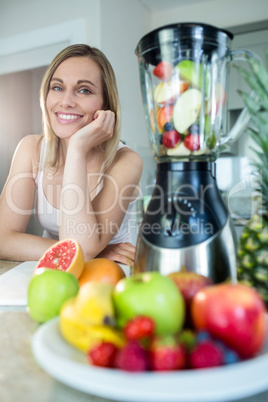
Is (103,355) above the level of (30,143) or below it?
below

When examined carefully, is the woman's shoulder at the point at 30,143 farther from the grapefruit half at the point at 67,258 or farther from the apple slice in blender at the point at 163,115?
the apple slice in blender at the point at 163,115

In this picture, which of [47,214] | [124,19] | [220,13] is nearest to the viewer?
[47,214]

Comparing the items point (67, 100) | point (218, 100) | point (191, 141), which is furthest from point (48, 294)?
point (67, 100)

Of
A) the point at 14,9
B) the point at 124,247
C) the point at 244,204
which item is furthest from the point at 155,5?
the point at 124,247

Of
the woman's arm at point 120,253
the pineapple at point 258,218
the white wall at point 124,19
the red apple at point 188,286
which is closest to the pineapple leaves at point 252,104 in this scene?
the pineapple at point 258,218

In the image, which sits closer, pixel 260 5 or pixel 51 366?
pixel 51 366

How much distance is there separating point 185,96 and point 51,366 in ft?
1.65

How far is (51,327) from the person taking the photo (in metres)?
0.50

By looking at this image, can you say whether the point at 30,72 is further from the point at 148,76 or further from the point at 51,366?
the point at 51,366

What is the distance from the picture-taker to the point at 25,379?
443 mm

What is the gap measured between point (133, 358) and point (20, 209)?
1.34 metres

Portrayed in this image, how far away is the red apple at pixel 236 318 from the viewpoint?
0.41 metres

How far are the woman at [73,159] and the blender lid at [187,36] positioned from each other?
69 centimetres

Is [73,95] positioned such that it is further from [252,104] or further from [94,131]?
[252,104]
